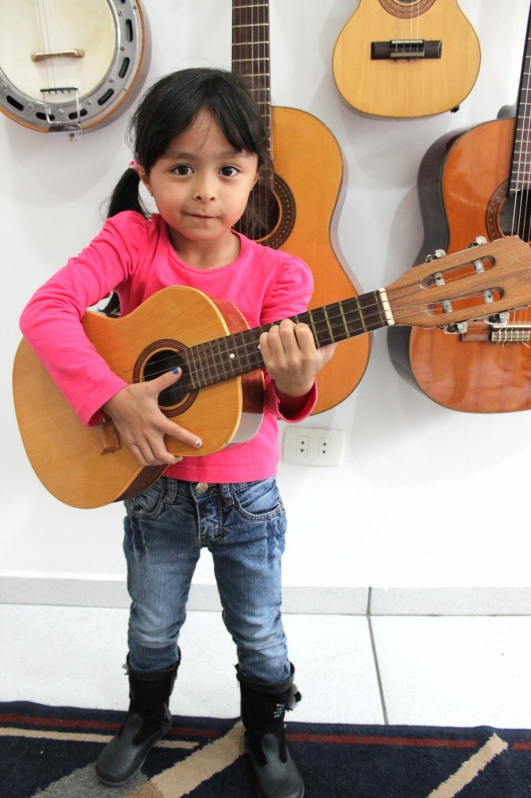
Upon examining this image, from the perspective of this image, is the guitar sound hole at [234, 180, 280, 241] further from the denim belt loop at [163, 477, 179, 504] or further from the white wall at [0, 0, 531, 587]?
the denim belt loop at [163, 477, 179, 504]

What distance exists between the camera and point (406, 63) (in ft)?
3.47

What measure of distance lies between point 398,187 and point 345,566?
0.91 meters

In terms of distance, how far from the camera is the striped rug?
1.08 meters

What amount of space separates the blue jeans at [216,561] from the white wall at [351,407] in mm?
452

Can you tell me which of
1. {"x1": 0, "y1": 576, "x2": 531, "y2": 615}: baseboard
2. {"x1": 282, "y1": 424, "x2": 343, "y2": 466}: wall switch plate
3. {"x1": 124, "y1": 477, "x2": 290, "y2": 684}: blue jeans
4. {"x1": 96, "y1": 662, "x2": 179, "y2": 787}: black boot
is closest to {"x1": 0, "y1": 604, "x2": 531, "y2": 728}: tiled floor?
{"x1": 0, "y1": 576, "x2": 531, "y2": 615}: baseboard

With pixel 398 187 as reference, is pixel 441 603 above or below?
below

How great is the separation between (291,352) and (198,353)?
155 millimetres

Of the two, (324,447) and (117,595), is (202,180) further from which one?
(117,595)

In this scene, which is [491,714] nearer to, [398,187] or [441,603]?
[441,603]

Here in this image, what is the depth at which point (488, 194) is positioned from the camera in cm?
108

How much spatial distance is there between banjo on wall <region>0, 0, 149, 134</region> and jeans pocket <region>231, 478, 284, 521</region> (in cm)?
77

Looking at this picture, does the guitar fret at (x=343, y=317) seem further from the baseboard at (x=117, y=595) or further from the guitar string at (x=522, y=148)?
the baseboard at (x=117, y=595)

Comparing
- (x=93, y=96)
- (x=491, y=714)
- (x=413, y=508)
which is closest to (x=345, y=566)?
(x=413, y=508)

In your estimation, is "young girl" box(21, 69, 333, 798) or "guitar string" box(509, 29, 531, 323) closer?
"young girl" box(21, 69, 333, 798)
